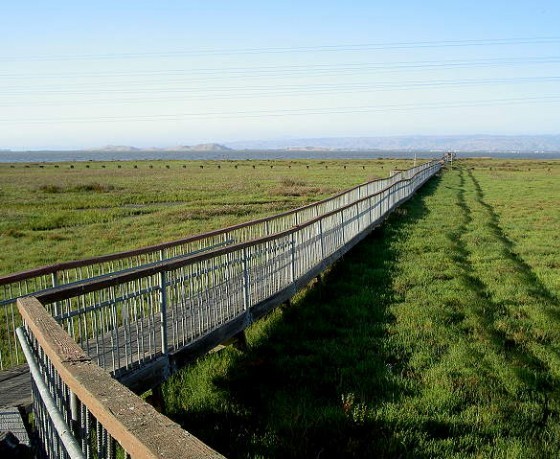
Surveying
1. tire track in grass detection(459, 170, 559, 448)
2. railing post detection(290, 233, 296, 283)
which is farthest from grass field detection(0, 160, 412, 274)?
tire track in grass detection(459, 170, 559, 448)

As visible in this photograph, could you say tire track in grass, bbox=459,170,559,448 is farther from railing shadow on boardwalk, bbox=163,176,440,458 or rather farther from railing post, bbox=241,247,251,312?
railing post, bbox=241,247,251,312

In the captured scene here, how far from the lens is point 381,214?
59.1 ft

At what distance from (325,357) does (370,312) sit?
196 cm

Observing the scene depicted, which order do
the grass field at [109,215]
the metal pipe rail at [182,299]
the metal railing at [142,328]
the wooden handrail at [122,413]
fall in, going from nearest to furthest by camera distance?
the wooden handrail at [122,413]
the metal railing at [142,328]
the metal pipe rail at [182,299]
the grass field at [109,215]

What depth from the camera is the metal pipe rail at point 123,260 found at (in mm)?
6016

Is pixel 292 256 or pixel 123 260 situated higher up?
pixel 292 256

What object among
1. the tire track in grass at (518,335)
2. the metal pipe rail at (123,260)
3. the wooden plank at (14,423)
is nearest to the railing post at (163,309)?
the metal pipe rail at (123,260)

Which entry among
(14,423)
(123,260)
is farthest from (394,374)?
(123,260)

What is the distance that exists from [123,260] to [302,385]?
8236 millimetres

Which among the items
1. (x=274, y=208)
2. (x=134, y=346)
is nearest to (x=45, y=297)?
(x=134, y=346)

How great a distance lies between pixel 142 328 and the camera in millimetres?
4945

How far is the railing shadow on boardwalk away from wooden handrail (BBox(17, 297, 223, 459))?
1.97 meters

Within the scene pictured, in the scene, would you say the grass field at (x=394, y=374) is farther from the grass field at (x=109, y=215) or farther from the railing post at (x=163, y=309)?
the grass field at (x=109, y=215)

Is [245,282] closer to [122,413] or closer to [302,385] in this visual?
[302,385]
